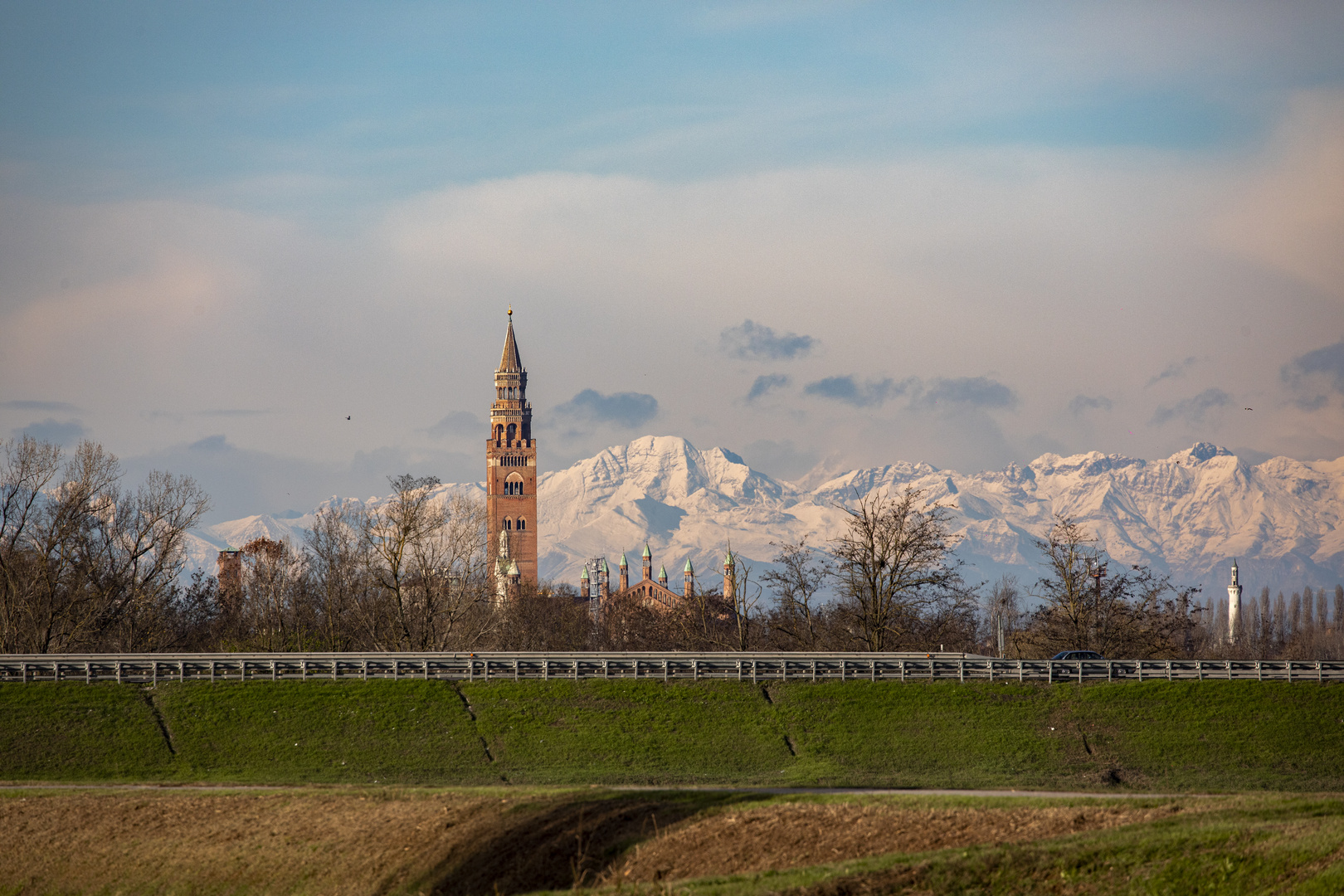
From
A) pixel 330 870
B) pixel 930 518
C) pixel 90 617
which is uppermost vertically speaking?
pixel 930 518

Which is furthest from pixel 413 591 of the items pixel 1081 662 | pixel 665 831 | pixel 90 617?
pixel 665 831

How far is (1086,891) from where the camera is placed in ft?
67.8

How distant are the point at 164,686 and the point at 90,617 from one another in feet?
67.1

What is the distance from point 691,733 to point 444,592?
2673cm

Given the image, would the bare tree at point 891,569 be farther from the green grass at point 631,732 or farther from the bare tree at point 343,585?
the bare tree at point 343,585

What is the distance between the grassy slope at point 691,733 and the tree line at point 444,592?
13953 mm

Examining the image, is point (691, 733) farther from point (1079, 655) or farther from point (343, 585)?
point (343, 585)

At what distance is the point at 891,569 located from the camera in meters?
57.9

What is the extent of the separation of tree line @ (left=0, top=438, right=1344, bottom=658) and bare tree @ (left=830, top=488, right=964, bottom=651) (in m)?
0.11

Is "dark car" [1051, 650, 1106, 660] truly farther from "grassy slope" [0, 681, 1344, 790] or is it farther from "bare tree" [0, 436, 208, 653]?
"bare tree" [0, 436, 208, 653]

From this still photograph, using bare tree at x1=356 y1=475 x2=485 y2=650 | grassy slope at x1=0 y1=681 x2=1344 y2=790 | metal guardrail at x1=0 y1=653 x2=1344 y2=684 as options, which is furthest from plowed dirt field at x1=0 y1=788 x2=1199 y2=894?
bare tree at x1=356 y1=475 x2=485 y2=650

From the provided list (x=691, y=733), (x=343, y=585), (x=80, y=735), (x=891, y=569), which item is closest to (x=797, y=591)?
(x=891, y=569)

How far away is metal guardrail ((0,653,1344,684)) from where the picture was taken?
44906mm

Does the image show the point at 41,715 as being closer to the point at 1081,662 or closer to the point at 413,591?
the point at 413,591
